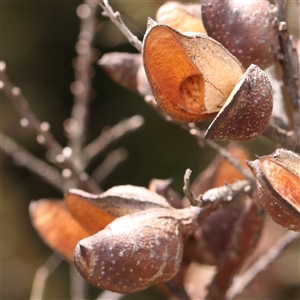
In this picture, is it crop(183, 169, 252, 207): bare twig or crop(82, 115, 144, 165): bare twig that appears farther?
crop(82, 115, 144, 165): bare twig

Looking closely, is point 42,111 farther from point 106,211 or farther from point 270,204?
point 270,204

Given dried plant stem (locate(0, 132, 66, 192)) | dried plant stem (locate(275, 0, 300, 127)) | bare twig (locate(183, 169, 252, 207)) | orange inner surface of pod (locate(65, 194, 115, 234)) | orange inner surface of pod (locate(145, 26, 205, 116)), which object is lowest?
dried plant stem (locate(0, 132, 66, 192))

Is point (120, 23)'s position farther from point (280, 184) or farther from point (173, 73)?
point (280, 184)

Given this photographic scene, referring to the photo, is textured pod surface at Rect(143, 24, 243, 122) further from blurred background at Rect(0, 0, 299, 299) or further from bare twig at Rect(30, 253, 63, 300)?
blurred background at Rect(0, 0, 299, 299)

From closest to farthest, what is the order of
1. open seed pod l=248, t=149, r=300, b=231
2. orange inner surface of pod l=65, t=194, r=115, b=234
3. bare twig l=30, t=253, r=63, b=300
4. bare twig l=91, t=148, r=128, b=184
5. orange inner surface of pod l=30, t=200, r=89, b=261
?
open seed pod l=248, t=149, r=300, b=231 < orange inner surface of pod l=65, t=194, r=115, b=234 < orange inner surface of pod l=30, t=200, r=89, b=261 < bare twig l=30, t=253, r=63, b=300 < bare twig l=91, t=148, r=128, b=184

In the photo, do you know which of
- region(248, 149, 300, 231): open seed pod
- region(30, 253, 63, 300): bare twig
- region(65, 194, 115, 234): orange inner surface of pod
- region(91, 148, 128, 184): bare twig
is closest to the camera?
region(248, 149, 300, 231): open seed pod

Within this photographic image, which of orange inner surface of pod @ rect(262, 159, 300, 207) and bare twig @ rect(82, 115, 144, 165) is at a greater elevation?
orange inner surface of pod @ rect(262, 159, 300, 207)

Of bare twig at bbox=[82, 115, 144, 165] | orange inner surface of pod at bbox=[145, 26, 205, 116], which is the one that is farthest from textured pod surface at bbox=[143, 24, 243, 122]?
bare twig at bbox=[82, 115, 144, 165]
